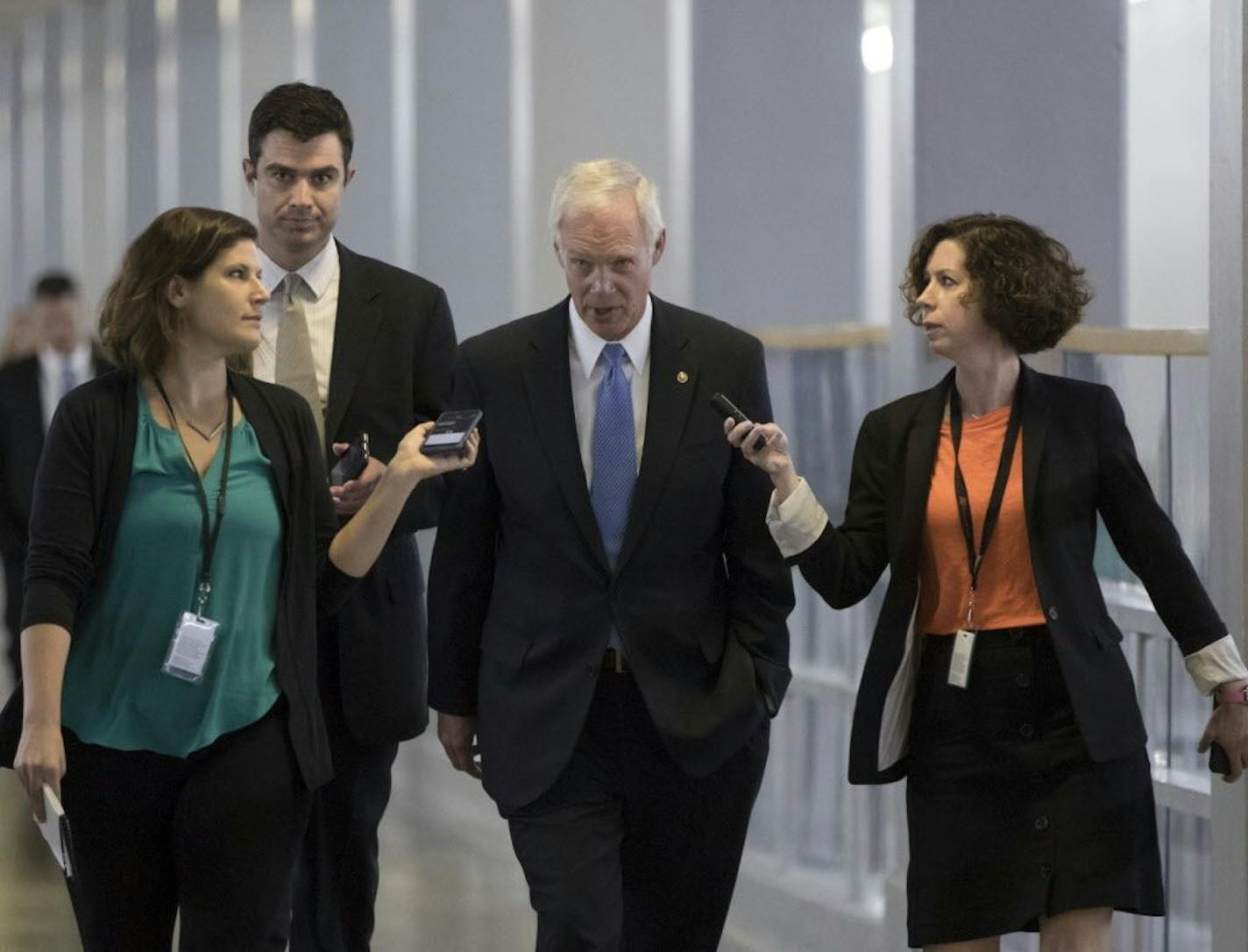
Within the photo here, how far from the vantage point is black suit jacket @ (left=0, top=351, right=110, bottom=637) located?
722cm

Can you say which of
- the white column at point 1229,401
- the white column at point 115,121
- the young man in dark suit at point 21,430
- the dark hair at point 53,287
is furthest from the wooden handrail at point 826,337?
the white column at point 115,121

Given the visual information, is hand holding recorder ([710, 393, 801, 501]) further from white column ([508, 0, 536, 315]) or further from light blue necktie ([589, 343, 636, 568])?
white column ([508, 0, 536, 315])

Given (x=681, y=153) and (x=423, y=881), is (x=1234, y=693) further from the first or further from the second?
(x=423, y=881)

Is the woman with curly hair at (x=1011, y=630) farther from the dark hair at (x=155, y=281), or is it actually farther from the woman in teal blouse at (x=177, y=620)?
the dark hair at (x=155, y=281)

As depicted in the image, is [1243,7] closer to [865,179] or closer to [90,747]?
[90,747]

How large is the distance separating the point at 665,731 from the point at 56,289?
19.2 feet

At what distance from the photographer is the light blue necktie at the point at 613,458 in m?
3.99

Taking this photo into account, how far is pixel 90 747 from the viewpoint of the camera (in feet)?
12.2

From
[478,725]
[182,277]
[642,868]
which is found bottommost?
[642,868]

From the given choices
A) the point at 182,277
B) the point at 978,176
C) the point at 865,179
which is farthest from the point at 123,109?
the point at 182,277

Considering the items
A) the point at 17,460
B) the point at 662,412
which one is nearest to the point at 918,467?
the point at 662,412

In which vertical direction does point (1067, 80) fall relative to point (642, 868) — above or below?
above

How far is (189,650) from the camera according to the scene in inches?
145

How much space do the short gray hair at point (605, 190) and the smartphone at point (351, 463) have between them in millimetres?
662
